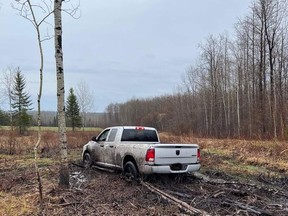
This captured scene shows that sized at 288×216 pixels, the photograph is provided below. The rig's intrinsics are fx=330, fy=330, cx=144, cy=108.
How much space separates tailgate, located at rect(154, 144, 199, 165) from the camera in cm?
930

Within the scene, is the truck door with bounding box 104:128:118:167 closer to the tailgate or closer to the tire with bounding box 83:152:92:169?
the tire with bounding box 83:152:92:169

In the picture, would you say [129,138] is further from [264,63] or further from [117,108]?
[117,108]

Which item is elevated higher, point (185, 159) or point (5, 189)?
point (185, 159)

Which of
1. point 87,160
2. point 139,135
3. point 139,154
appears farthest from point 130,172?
point 87,160

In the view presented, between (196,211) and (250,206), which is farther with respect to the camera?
(250,206)

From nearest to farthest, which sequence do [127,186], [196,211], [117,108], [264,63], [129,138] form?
[196,211] < [127,186] < [129,138] < [264,63] < [117,108]

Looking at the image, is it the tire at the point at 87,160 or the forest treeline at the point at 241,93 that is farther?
the forest treeline at the point at 241,93

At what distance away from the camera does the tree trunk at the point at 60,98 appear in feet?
29.9

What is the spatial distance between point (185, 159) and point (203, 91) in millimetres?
52717

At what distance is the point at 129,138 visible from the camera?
11.4 meters

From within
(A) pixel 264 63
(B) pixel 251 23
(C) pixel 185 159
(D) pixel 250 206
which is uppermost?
(B) pixel 251 23

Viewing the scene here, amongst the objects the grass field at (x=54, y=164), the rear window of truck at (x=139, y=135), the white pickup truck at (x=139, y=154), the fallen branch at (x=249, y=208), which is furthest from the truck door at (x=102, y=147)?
the fallen branch at (x=249, y=208)

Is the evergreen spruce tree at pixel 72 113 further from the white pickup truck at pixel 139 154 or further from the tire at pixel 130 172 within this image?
the tire at pixel 130 172

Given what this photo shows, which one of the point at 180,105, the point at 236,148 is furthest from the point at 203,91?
the point at 236,148
